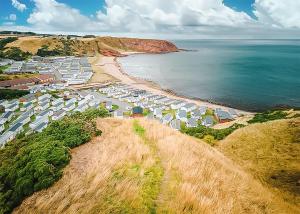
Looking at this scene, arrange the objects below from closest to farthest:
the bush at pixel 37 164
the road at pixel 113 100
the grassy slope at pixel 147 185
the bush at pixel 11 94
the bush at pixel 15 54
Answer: the grassy slope at pixel 147 185
the bush at pixel 37 164
the road at pixel 113 100
the bush at pixel 11 94
the bush at pixel 15 54

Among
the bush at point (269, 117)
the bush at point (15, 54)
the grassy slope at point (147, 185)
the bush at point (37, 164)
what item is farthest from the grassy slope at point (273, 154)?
the bush at point (15, 54)

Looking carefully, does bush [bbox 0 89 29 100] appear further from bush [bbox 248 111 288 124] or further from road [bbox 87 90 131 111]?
bush [bbox 248 111 288 124]

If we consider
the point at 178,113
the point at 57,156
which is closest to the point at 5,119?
the point at 178,113

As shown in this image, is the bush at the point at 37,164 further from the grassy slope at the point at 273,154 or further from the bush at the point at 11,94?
the bush at the point at 11,94

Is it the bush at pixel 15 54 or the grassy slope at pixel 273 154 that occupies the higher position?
the grassy slope at pixel 273 154

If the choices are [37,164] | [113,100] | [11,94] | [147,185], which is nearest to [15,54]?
[11,94]

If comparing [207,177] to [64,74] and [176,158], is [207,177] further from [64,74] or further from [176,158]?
[64,74]
